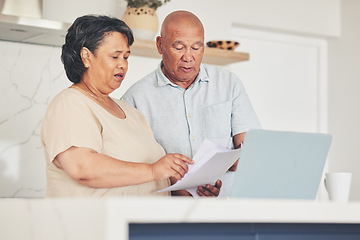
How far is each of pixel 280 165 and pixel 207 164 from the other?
0.25m

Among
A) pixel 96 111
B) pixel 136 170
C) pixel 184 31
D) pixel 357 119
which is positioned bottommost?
pixel 357 119

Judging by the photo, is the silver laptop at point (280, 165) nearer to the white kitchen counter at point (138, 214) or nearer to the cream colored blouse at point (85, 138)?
the white kitchen counter at point (138, 214)

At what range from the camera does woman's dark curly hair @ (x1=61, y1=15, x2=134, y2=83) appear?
1.55 m

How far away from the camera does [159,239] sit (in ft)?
2.76

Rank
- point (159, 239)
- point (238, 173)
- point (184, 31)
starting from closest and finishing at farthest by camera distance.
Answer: point (159, 239)
point (238, 173)
point (184, 31)

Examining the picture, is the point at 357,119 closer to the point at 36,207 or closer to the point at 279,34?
the point at 279,34

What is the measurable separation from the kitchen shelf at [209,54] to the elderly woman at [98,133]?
3.85 ft

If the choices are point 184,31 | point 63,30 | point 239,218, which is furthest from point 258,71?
point 239,218

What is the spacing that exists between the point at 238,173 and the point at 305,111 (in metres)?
2.92

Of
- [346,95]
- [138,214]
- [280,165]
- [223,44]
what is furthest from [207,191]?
[346,95]

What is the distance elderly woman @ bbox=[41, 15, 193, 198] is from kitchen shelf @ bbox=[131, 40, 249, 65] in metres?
1.17

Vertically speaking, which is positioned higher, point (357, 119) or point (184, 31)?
point (184, 31)

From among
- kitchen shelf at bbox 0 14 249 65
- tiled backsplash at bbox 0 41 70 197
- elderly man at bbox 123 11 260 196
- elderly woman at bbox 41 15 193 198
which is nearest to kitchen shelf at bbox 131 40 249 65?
kitchen shelf at bbox 0 14 249 65

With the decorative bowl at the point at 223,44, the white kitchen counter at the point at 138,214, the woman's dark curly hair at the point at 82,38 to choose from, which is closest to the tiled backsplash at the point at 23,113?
the decorative bowl at the point at 223,44
